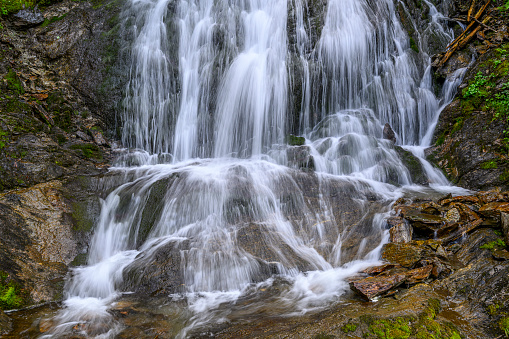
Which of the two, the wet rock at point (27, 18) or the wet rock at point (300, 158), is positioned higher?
the wet rock at point (27, 18)

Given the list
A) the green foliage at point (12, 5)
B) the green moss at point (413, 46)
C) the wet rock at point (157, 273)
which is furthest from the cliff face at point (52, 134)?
the green moss at point (413, 46)

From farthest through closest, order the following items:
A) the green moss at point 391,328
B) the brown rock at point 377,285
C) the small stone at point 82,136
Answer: the small stone at point 82,136
the brown rock at point 377,285
the green moss at point 391,328

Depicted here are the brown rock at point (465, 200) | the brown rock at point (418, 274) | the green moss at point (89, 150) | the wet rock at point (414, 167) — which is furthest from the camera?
the green moss at point (89, 150)

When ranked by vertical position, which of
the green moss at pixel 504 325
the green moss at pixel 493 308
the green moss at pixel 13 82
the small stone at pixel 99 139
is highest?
the green moss at pixel 13 82

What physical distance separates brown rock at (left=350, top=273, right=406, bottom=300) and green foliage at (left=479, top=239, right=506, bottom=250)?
4.29ft

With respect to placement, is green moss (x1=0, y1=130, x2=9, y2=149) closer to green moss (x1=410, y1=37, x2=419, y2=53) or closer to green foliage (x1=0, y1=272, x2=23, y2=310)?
green foliage (x1=0, y1=272, x2=23, y2=310)

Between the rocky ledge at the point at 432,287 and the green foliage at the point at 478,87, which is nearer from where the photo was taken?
the rocky ledge at the point at 432,287

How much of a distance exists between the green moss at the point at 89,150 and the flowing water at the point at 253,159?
688mm

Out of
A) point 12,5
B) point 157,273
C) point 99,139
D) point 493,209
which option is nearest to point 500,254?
point 493,209

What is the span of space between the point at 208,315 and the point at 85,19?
1266cm

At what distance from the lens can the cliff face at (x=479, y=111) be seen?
730 cm

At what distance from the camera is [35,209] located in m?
6.05

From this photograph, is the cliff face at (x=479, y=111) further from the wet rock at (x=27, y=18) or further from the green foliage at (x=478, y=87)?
the wet rock at (x=27, y=18)

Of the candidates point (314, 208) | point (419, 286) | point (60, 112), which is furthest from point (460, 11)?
point (60, 112)
